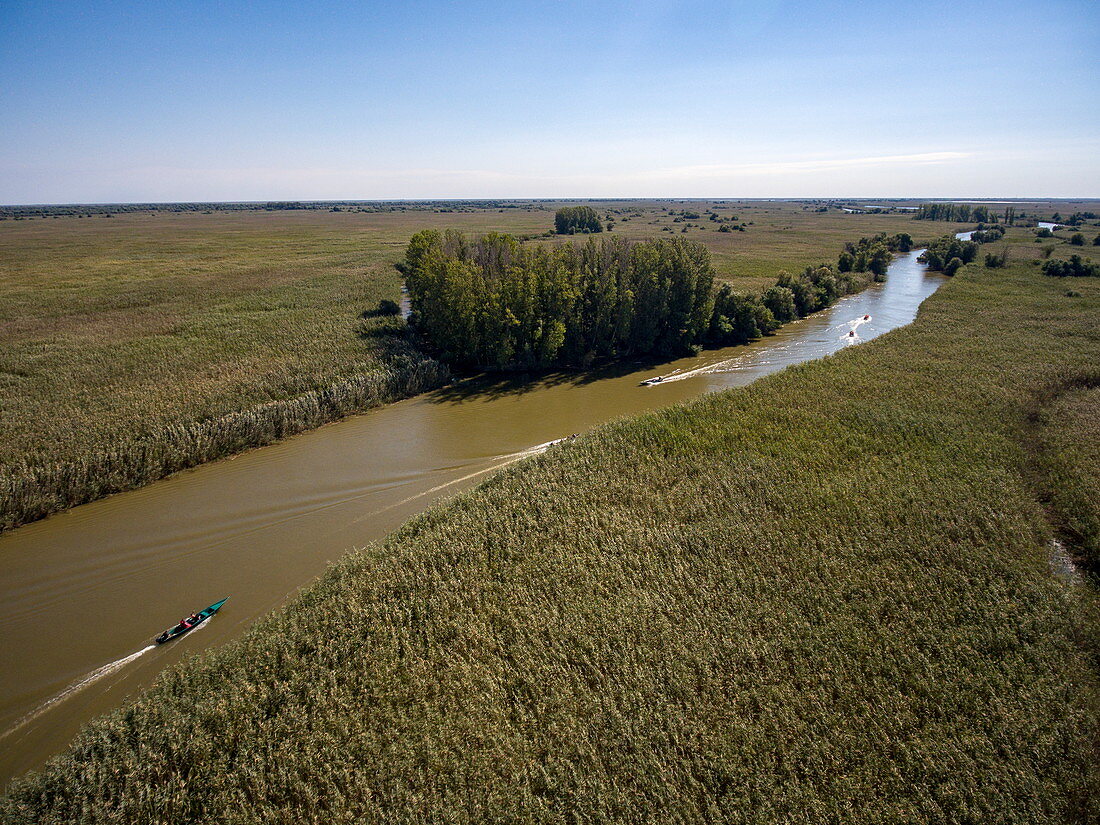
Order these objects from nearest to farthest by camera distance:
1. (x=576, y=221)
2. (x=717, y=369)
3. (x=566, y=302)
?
(x=566, y=302) < (x=717, y=369) < (x=576, y=221)

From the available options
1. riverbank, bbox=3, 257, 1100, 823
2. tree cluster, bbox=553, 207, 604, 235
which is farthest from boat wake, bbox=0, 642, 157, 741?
tree cluster, bbox=553, 207, 604, 235

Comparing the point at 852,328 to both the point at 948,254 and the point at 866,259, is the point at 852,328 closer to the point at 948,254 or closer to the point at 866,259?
the point at 866,259

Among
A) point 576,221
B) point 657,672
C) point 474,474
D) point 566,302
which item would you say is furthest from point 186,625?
point 576,221

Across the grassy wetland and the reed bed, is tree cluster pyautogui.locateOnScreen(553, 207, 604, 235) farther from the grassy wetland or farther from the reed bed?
the reed bed

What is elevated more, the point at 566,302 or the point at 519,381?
the point at 566,302

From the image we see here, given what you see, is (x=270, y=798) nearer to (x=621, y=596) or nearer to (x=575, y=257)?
(x=621, y=596)

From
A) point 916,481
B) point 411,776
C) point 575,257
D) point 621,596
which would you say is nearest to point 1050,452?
point 916,481

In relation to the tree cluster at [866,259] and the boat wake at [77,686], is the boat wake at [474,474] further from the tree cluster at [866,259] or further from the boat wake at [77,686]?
the tree cluster at [866,259]

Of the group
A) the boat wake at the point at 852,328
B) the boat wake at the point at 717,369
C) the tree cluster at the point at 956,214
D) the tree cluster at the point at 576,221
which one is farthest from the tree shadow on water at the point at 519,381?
the tree cluster at the point at 956,214
